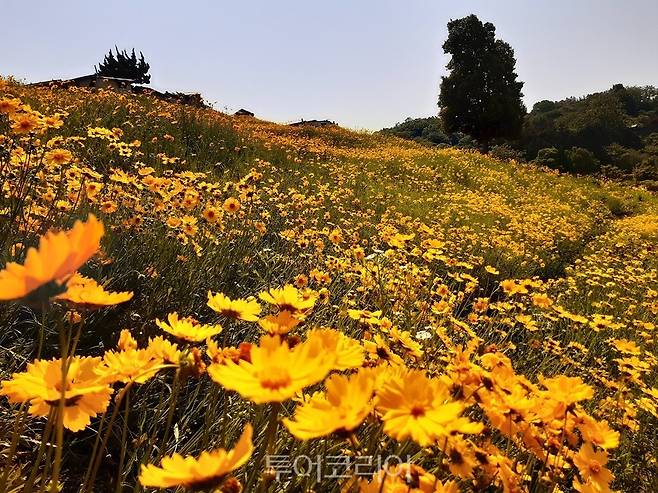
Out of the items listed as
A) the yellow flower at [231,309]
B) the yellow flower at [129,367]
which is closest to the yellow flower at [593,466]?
the yellow flower at [231,309]

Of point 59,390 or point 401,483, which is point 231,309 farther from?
point 401,483

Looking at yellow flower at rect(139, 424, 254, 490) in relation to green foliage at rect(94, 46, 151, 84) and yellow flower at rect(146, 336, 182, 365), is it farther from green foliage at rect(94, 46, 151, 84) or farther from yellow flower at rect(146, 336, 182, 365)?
green foliage at rect(94, 46, 151, 84)

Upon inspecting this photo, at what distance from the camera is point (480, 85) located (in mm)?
27328

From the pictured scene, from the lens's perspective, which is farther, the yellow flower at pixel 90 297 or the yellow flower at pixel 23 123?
the yellow flower at pixel 23 123

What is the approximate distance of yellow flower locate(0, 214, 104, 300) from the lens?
0.48 metres

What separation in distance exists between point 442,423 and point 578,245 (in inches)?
327

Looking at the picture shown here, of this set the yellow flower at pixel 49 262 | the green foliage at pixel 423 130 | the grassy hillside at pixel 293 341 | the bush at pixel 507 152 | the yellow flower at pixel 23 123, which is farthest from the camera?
the green foliage at pixel 423 130

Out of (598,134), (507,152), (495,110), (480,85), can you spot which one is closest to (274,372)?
(495,110)

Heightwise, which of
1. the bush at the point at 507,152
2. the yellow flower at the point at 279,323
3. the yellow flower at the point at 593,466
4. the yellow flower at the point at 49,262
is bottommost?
the yellow flower at the point at 593,466

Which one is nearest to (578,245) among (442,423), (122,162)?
(122,162)

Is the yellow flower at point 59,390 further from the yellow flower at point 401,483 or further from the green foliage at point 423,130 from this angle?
the green foliage at point 423,130

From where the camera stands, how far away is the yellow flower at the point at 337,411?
55cm

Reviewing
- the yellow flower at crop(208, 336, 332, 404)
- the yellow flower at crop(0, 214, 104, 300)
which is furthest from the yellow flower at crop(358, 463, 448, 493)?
the yellow flower at crop(0, 214, 104, 300)

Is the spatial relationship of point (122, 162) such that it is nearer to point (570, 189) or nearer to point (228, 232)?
point (228, 232)
